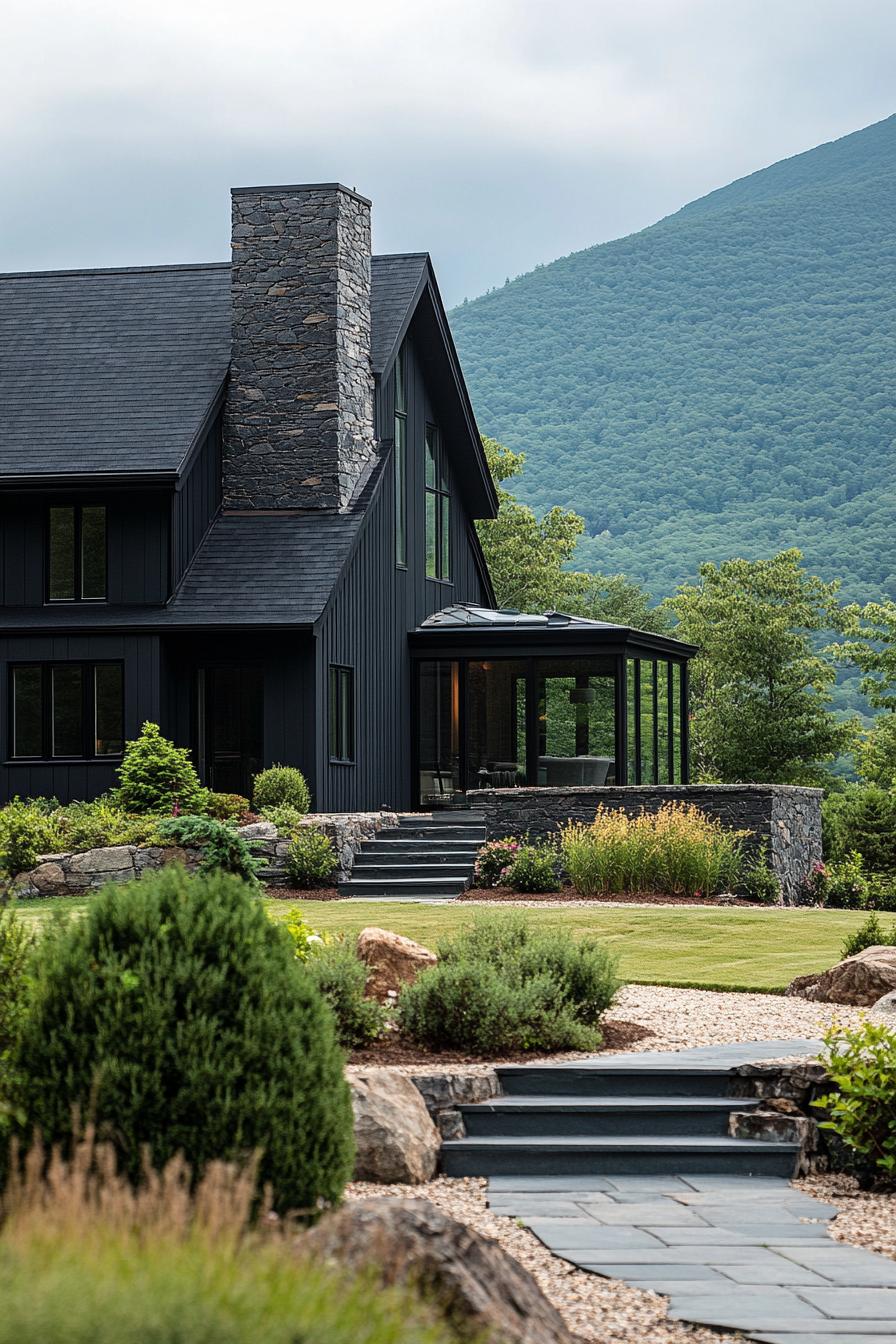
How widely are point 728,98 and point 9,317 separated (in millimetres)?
90340

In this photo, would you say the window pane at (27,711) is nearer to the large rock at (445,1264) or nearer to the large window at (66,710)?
the large window at (66,710)

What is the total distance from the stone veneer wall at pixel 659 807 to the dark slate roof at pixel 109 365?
6144 mm

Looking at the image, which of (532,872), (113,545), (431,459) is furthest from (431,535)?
(532,872)

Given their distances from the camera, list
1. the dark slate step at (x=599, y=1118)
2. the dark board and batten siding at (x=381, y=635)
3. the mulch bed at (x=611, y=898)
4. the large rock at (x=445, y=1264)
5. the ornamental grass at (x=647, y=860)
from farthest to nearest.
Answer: the dark board and batten siding at (x=381, y=635) → the ornamental grass at (x=647, y=860) → the mulch bed at (x=611, y=898) → the dark slate step at (x=599, y=1118) → the large rock at (x=445, y=1264)

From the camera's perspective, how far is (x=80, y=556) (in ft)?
73.7

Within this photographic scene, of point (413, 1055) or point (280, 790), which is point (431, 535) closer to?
point (280, 790)

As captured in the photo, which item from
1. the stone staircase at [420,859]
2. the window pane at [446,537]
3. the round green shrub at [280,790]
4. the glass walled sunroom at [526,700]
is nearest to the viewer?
the stone staircase at [420,859]

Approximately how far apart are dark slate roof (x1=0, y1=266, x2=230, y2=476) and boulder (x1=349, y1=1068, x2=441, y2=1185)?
15.3 metres

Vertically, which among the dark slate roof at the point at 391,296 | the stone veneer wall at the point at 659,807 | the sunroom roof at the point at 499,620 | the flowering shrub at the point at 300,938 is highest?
the dark slate roof at the point at 391,296

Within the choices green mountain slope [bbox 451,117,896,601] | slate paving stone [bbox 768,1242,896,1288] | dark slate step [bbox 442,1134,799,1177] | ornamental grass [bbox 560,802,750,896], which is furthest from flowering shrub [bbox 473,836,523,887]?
green mountain slope [bbox 451,117,896,601]

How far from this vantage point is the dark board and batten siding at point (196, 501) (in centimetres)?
2219

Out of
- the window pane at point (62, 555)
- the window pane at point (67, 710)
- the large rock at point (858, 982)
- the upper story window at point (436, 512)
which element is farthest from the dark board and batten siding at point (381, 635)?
the large rock at point (858, 982)

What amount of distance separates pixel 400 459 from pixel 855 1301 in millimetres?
20797

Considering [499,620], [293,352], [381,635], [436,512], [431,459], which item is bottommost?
[381,635]
